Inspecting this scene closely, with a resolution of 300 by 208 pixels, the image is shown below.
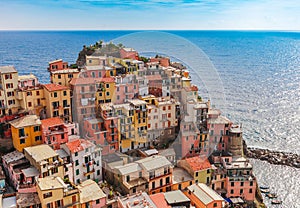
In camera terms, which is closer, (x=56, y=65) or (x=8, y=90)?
(x=8, y=90)

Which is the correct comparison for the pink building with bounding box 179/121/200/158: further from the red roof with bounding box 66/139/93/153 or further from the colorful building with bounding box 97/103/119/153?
the red roof with bounding box 66/139/93/153

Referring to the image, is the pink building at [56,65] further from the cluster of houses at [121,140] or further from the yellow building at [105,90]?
the yellow building at [105,90]

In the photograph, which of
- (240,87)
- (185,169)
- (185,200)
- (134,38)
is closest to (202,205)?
(185,200)

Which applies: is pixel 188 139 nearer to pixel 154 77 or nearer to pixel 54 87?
pixel 154 77

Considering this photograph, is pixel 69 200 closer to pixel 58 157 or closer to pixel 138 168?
pixel 58 157

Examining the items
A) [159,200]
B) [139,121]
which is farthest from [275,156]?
[159,200]

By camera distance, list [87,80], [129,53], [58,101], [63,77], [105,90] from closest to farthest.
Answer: [58,101] < [87,80] < [105,90] < [63,77] < [129,53]
